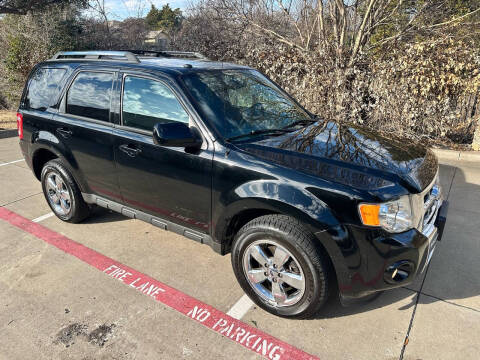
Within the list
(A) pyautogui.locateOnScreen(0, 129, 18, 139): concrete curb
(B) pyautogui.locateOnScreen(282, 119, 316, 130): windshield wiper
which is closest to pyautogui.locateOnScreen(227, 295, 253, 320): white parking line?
(B) pyautogui.locateOnScreen(282, 119, 316, 130): windshield wiper

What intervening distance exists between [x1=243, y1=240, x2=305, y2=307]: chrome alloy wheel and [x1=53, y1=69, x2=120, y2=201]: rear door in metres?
1.60

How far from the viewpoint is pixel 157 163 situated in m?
3.06

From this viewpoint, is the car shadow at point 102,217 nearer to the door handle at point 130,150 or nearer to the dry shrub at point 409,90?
the door handle at point 130,150

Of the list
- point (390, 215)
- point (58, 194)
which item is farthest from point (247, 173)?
point (58, 194)

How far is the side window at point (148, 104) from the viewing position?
3.00m

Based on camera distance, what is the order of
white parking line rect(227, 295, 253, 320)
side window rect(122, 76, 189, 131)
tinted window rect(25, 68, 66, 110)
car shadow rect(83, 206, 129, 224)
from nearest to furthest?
white parking line rect(227, 295, 253, 320) < side window rect(122, 76, 189, 131) < tinted window rect(25, 68, 66, 110) < car shadow rect(83, 206, 129, 224)

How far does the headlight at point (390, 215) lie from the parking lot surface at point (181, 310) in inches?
31.7

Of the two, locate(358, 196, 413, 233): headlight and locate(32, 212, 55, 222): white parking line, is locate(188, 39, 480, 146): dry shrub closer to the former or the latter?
locate(358, 196, 413, 233): headlight

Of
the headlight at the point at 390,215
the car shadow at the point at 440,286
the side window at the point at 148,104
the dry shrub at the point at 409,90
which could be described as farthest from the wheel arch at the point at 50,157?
the dry shrub at the point at 409,90

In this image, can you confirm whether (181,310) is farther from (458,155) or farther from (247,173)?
(458,155)

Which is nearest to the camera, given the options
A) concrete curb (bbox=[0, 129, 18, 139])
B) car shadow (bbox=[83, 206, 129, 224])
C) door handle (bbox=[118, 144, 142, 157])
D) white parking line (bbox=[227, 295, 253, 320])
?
white parking line (bbox=[227, 295, 253, 320])

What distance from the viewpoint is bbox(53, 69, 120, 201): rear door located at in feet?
11.3

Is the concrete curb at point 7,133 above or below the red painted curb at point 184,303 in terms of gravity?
above

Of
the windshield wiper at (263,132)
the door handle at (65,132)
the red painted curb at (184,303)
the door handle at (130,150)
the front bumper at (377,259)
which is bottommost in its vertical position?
the red painted curb at (184,303)
